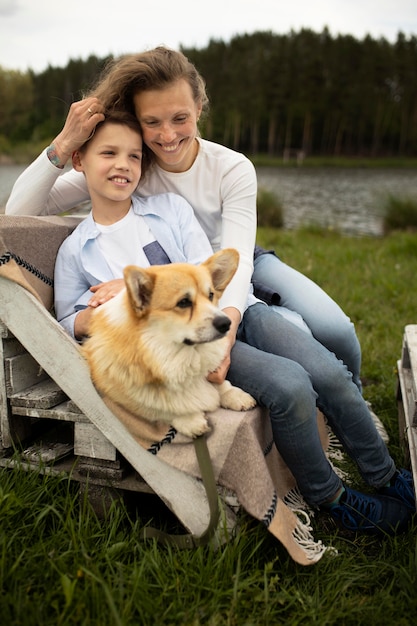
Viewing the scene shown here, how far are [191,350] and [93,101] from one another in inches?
Answer: 53.9

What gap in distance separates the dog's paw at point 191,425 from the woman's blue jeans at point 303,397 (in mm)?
316

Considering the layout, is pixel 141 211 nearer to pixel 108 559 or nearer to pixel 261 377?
pixel 261 377

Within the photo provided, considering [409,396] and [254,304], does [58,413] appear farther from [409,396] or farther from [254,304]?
[409,396]

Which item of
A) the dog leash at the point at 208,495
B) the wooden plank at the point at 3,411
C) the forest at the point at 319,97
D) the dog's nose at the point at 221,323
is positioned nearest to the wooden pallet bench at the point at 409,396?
the dog leash at the point at 208,495

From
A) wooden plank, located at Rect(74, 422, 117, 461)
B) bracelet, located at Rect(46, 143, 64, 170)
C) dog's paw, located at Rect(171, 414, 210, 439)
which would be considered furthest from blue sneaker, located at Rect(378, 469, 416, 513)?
bracelet, located at Rect(46, 143, 64, 170)

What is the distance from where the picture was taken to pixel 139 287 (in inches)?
70.2

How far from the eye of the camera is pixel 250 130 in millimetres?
55406

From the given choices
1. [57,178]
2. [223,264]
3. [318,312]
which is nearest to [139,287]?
[223,264]

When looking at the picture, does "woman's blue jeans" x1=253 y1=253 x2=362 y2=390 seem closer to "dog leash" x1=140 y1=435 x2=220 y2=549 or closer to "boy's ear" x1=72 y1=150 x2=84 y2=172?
"dog leash" x1=140 y1=435 x2=220 y2=549

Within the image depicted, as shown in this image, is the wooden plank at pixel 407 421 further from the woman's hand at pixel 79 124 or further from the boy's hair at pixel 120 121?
the woman's hand at pixel 79 124

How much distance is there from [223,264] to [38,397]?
38.2 inches

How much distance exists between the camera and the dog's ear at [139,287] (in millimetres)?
1724

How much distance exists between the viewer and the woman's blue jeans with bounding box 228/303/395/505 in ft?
7.21

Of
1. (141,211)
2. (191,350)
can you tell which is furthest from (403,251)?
(191,350)
